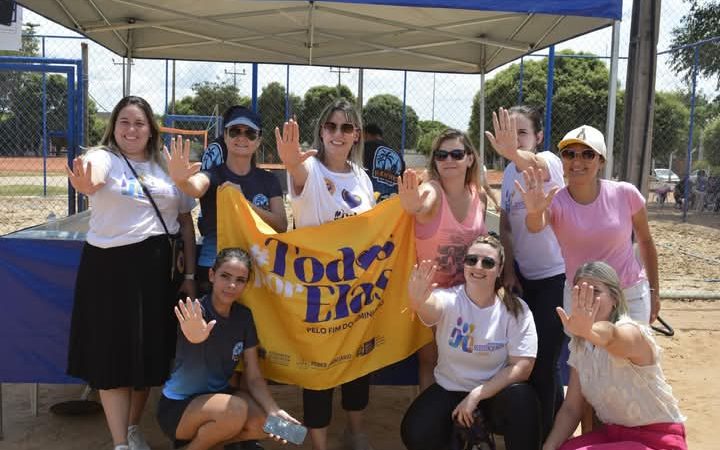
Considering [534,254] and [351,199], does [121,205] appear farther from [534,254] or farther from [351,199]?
[534,254]

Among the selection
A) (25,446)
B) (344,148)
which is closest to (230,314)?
(344,148)

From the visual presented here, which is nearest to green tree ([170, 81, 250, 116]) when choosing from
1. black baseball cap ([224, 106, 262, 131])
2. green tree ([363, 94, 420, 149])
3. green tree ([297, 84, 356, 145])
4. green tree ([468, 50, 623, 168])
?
green tree ([297, 84, 356, 145])

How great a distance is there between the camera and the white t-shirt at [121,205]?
3238 mm

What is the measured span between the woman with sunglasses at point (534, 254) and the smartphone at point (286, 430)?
4.05 ft

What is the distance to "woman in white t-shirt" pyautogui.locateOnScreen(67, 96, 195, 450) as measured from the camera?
3.27 meters

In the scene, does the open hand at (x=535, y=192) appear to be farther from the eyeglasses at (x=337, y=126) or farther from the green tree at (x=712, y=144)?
the green tree at (x=712, y=144)

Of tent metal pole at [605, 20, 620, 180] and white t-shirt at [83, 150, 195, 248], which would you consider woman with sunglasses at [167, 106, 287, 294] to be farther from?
tent metal pole at [605, 20, 620, 180]

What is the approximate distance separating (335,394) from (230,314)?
1.92m

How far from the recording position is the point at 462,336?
3246 mm

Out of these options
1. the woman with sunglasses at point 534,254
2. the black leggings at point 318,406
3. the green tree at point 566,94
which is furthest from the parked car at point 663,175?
the black leggings at point 318,406

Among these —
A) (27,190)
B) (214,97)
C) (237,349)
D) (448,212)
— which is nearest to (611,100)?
(448,212)

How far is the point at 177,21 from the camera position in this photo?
5742 mm

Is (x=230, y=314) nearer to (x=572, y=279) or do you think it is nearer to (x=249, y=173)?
(x=249, y=173)

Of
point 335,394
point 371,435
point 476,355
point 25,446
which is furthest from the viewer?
point 335,394
